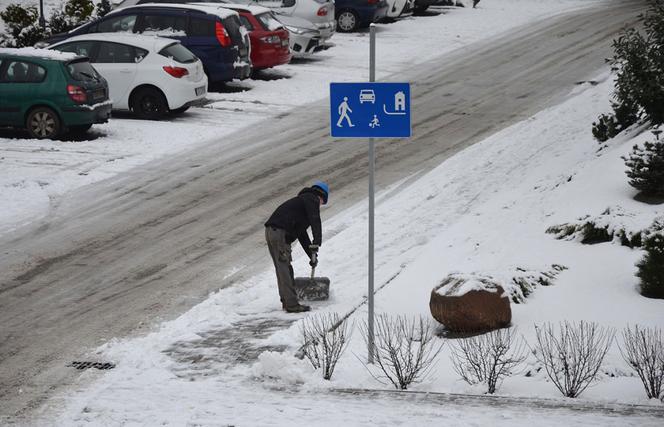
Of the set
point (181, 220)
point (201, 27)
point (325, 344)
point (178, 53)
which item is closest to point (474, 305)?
point (325, 344)

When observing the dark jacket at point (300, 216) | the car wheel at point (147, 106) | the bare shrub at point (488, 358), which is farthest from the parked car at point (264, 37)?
the bare shrub at point (488, 358)

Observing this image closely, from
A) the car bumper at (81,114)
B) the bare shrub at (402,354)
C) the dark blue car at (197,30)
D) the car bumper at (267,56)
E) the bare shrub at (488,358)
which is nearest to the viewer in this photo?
the bare shrub at (488,358)

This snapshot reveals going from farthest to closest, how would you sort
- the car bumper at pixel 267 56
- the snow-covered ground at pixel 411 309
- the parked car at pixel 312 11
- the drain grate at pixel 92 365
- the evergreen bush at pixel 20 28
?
1. the parked car at pixel 312 11
2. the evergreen bush at pixel 20 28
3. the car bumper at pixel 267 56
4. the drain grate at pixel 92 365
5. the snow-covered ground at pixel 411 309

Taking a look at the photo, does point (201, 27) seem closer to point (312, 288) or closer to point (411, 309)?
point (312, 288)

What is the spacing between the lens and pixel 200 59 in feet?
75.4

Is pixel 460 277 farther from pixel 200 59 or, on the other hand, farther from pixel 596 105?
pixel 200 59

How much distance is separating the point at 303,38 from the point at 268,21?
7.00 ft

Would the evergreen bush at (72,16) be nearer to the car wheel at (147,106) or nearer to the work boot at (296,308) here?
the car wheel at (147,106)

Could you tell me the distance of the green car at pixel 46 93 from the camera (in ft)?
61.5

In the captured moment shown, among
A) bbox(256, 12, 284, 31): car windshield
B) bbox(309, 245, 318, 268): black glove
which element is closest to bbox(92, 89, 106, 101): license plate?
bbox(256, 12, 284, 31): car windshield

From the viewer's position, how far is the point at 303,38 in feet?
89.9

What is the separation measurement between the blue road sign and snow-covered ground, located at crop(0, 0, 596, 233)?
706 cm

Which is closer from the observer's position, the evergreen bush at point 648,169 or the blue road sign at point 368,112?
the blue road sign at point 368,112

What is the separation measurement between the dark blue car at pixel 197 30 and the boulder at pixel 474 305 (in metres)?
14.3
